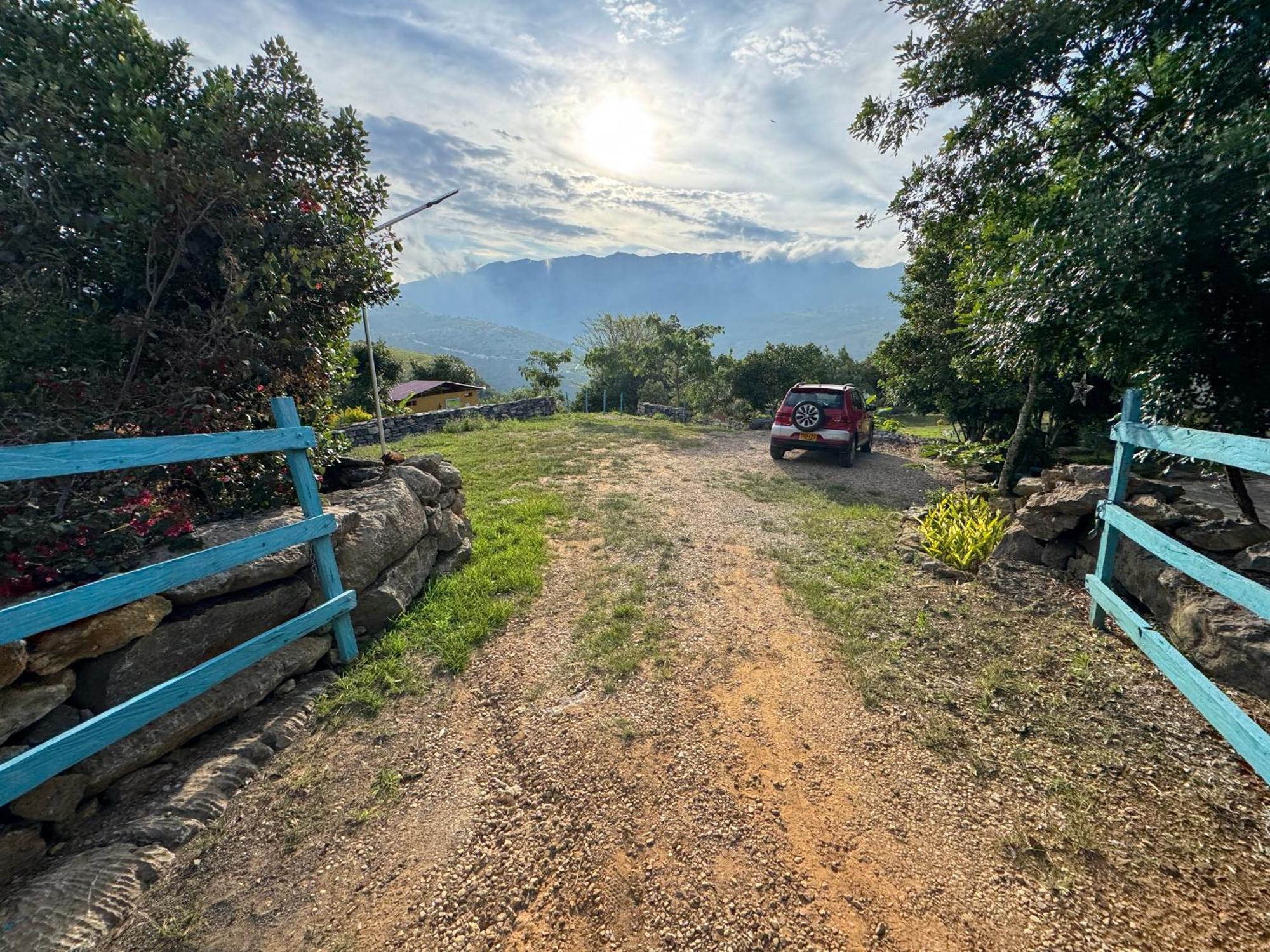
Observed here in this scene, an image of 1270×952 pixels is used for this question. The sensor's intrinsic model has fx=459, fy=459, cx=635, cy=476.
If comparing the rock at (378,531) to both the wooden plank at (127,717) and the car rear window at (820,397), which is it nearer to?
the wooden plank at (127,717)

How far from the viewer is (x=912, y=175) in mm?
6855

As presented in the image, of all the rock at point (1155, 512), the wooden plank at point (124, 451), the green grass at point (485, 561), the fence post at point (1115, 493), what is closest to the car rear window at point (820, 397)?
the green grass at point (485, 561)

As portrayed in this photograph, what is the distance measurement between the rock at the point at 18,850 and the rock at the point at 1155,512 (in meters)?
7.27

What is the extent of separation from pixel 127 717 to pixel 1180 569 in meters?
5.74

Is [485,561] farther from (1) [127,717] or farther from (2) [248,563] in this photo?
(1) [127,717]

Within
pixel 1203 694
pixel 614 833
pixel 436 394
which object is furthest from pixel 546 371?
pixel 1203 694

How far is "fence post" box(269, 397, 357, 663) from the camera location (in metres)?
3.24

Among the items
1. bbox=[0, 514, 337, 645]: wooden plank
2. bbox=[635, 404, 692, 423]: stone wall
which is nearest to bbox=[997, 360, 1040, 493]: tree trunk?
bbox=[0, 514, 337, 645]: wooden plank

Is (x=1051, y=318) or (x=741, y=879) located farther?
(x=1051, y=318)

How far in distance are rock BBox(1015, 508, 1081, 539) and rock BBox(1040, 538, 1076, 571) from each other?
0.28 feet

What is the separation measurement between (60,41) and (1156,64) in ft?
29.6

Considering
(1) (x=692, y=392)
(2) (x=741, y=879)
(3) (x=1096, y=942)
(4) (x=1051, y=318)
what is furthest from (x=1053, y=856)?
(1) (x=692, y=392)

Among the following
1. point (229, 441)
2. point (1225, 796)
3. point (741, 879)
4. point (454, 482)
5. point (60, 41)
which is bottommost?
point (741, 879)

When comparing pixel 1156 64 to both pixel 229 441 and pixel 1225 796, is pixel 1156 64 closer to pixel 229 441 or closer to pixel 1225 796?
pixel 1225 796
